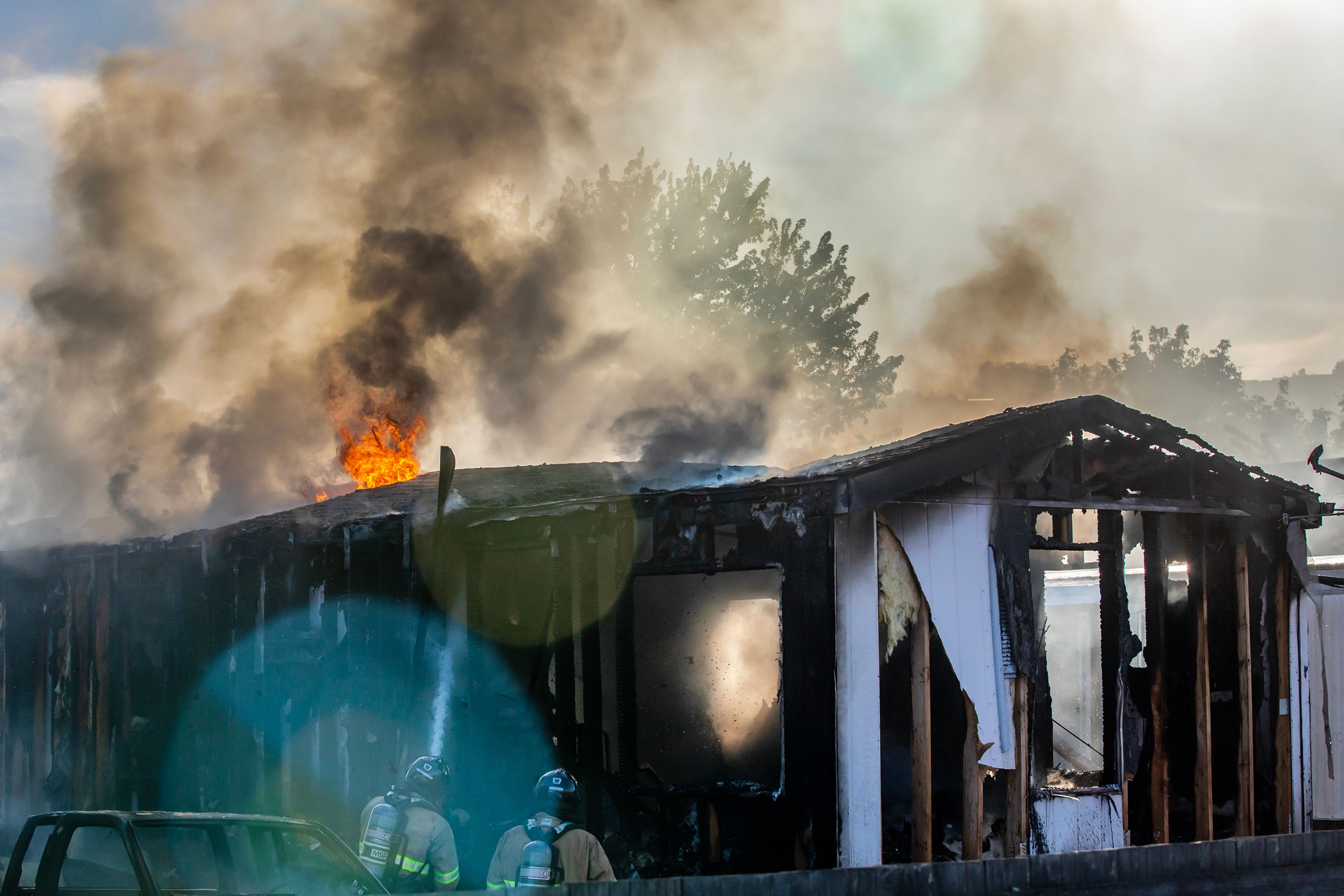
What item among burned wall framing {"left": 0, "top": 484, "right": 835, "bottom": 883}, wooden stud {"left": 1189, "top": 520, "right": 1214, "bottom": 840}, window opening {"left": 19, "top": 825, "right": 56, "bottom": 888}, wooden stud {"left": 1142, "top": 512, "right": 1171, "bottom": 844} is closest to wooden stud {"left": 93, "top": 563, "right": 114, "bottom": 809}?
burned wall framing {"left": 0, "top": 484, "right": 835, "bottom": 883}

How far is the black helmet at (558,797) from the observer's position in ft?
19.2

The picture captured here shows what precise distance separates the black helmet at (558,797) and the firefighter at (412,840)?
750 mm

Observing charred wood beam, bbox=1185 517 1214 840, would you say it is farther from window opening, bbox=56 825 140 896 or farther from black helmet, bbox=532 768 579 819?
window opening, bbox=56 825 140 896

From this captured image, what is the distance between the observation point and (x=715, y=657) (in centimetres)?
1345

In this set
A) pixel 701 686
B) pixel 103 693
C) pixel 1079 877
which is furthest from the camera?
pixel 701 686

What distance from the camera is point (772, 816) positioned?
314 inches

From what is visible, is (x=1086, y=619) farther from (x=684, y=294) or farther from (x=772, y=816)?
(x=684, y=294)

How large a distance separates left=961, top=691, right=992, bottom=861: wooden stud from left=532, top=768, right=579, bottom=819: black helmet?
388 centimetres

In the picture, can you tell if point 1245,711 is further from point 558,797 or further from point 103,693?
point 103,693

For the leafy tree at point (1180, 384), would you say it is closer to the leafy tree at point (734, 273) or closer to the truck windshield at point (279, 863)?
the leafy tree at point (734, 273)

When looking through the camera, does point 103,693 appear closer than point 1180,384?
Yes

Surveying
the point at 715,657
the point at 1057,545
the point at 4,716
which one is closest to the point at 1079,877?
the point at 1057,545

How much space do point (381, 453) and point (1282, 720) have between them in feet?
48.3

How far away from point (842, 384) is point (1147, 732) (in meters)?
23.2
